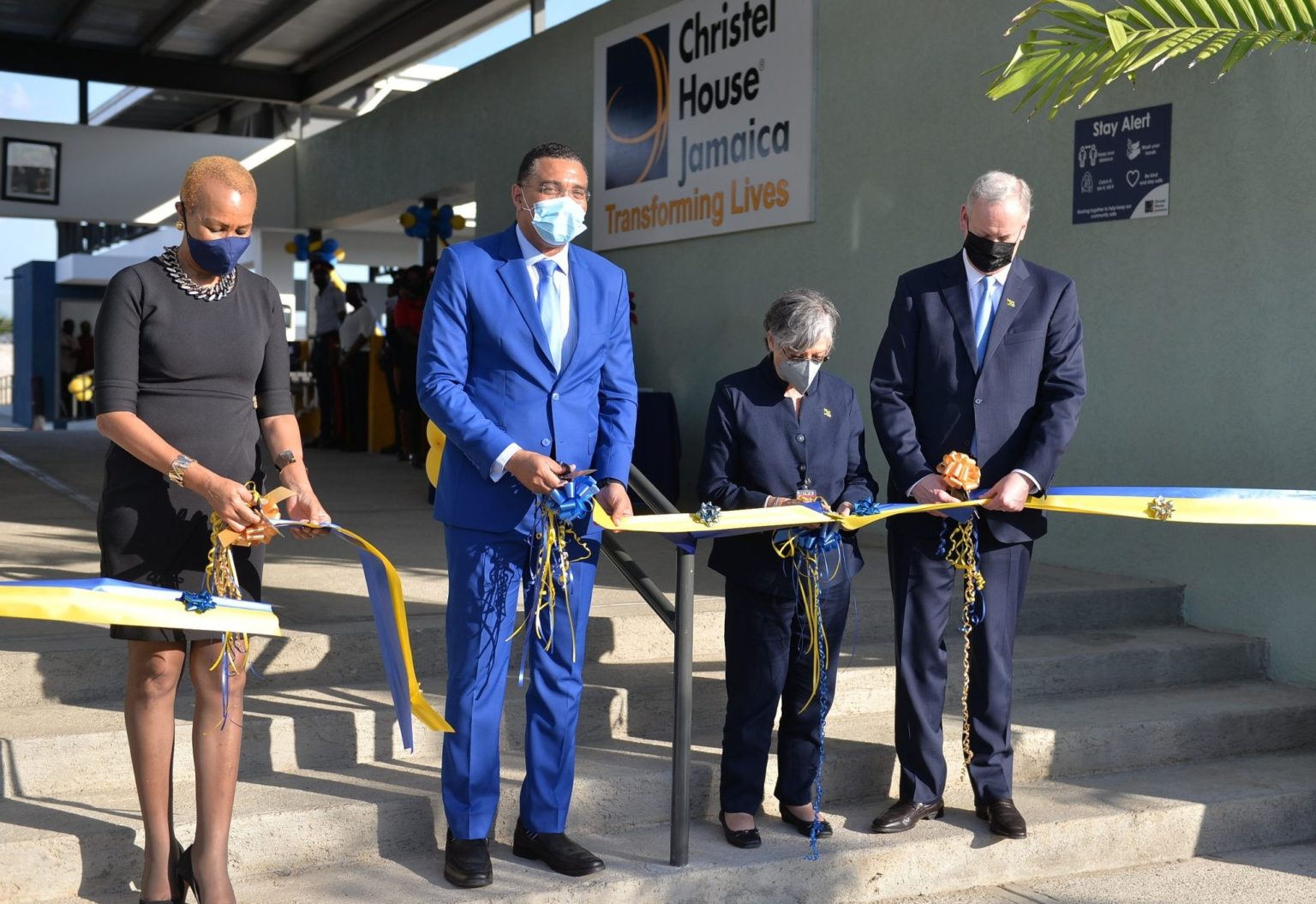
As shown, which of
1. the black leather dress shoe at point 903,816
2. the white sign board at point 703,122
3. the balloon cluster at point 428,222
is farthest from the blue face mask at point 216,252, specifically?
the balloon cluster at point 428,222

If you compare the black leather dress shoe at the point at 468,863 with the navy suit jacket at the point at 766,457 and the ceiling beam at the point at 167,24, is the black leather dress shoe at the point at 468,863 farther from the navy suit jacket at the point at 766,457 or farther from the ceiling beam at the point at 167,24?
the ceiling beam at the point at 167,24

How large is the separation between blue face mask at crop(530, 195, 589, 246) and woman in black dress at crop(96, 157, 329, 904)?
0.65 m

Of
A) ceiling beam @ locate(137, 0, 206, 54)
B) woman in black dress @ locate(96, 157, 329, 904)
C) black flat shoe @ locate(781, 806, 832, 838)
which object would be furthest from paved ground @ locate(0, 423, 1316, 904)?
ceiling beam @ locate(137, 0, 206, 54)

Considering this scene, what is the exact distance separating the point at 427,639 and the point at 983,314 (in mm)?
2031

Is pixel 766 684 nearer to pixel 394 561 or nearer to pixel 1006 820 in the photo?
pixel 1006 820

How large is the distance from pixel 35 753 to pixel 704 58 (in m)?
5.88

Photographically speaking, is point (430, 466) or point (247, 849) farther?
point (430, 466)

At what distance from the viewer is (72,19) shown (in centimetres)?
1372

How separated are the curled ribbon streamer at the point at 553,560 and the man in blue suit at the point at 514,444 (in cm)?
2

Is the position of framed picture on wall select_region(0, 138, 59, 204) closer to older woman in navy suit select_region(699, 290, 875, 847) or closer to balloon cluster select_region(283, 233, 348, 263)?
balloon cluster select_region(283, 233, 348, 263)

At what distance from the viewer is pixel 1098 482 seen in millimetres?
5934

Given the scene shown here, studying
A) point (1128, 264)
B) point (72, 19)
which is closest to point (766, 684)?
point (1128, 264)

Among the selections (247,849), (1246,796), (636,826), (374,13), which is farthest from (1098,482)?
(374,13)

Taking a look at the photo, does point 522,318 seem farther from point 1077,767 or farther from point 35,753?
point 1077,767
